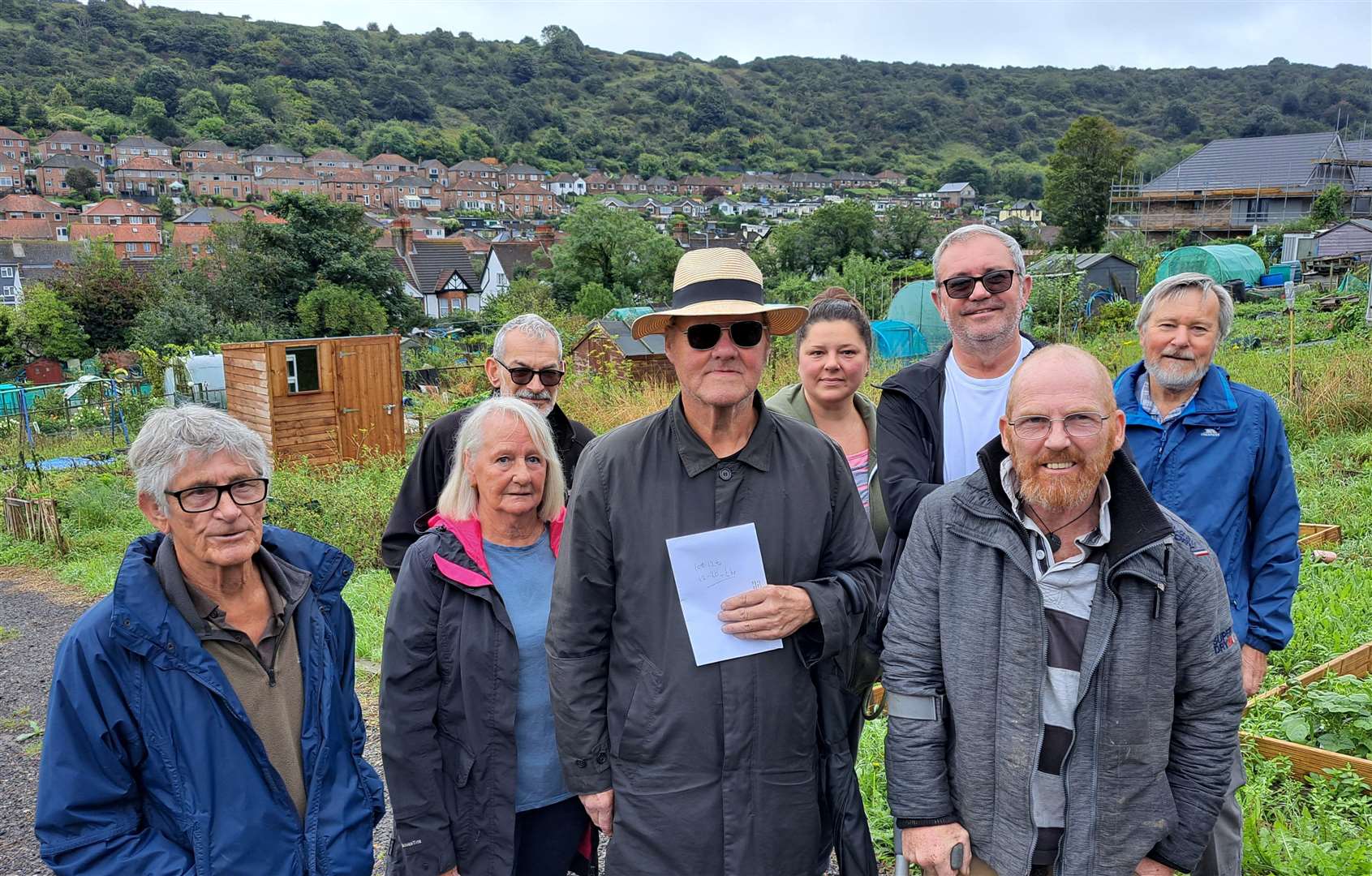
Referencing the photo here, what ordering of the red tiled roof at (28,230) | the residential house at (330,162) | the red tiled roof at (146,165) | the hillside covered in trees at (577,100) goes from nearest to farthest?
the red tiled roof at (28,230) → the red tiled roof at (146,165) → the residential house at (330,162) → the hillside covered in trees at (577,100)

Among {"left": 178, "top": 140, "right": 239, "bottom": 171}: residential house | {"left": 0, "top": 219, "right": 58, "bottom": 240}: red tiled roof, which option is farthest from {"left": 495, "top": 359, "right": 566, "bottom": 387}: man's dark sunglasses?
{"left": 178, "top": 140, "right": 239, "bottom": 171}: residential house

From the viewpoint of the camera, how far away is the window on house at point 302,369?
40.4 feet

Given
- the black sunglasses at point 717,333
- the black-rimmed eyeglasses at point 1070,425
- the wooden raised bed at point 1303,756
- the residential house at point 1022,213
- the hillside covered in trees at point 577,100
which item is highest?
the hillside covered in trees at point 577,100

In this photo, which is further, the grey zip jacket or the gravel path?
the gravel path

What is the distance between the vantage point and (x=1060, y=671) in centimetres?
179

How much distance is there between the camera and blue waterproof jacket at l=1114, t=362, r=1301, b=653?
2.47 m

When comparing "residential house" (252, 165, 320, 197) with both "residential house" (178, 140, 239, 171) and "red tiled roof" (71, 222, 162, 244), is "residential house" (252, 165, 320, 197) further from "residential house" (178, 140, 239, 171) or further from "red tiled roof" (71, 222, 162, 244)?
"red tiled roof" (71, 222, 162, 244)

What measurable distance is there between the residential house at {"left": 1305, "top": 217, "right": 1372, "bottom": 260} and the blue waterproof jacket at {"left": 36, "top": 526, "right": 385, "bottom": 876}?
35.1m

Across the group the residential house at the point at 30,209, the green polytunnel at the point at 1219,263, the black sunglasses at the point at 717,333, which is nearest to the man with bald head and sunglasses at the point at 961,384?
the black sunglasses at the point at 717,333

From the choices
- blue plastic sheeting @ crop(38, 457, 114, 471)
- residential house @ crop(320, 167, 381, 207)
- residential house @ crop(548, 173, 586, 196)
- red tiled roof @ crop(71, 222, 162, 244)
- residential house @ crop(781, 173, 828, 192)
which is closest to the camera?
blue plastic sheeting @ crop(38, 457, 114, 471)

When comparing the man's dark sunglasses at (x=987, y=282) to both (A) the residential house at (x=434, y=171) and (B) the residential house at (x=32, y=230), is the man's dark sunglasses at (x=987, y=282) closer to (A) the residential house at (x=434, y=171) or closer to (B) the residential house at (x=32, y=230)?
(B) the residential house at (x=32, y=230)

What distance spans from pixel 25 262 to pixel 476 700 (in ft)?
Result: 254

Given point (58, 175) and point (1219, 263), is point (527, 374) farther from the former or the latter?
point (58, 175)

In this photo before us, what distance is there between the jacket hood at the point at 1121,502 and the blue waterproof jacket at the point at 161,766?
1624mm
